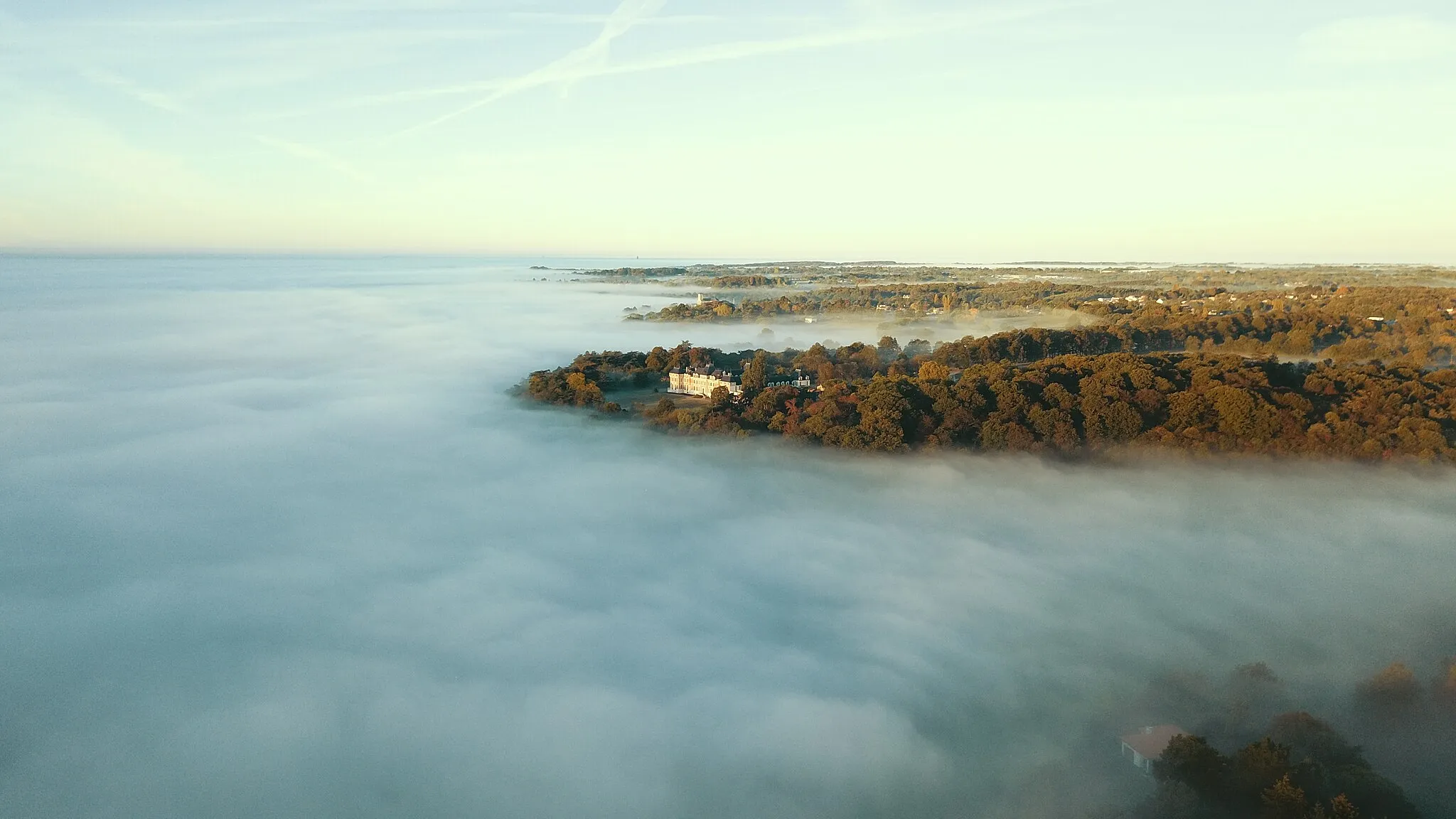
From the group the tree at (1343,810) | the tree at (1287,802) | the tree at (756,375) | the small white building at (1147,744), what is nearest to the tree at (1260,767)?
the tree at (1287,802)

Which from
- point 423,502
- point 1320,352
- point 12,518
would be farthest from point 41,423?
point 1320,352

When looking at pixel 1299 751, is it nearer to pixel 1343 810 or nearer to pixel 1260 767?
pixel 1260 767

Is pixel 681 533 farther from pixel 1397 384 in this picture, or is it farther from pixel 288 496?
pixel 1397 384

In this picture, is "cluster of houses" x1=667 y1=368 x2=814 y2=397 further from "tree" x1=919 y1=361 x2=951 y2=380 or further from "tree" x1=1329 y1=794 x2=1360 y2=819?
"tree" x1=1329 y1=794 x2=1360 y2=819

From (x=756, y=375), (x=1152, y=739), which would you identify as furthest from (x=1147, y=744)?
(x=756, y=375)

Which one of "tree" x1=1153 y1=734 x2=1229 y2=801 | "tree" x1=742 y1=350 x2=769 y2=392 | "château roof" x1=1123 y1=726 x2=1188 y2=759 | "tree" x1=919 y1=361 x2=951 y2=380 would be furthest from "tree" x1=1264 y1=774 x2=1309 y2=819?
"tree" x1=742 y1=350 x2=769 y2=392

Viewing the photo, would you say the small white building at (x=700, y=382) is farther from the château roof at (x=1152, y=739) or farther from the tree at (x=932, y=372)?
the château roof at (x=1152, y=739)
